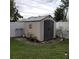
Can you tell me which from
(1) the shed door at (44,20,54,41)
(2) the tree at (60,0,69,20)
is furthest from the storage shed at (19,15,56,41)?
(2) the tree at (60,0,69,20)

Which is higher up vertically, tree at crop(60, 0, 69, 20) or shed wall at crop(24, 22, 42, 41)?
tree at crop(60, 0, 69, 20)

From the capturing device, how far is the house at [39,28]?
193cm

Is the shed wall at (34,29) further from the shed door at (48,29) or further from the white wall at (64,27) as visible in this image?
the white wall at (64,27)

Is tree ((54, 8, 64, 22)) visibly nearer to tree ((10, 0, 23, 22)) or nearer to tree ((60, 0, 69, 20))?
tree ((60, 0, 69, 20))

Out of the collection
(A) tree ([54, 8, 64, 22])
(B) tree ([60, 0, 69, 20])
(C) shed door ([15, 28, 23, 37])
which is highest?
(B) tree ([60, 0, 69, 20])

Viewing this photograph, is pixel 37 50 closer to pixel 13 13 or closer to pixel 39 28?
pixel 39 28

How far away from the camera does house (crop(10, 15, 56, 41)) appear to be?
1.93 meters

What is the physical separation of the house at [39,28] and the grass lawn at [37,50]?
78 millimetres

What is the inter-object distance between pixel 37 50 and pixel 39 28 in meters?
0.21

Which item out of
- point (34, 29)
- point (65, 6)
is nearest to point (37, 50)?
point (34, 29)

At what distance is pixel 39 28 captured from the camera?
76.8 inches

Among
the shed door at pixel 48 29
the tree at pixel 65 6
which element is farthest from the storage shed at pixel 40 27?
the tree at pixel 65 6
